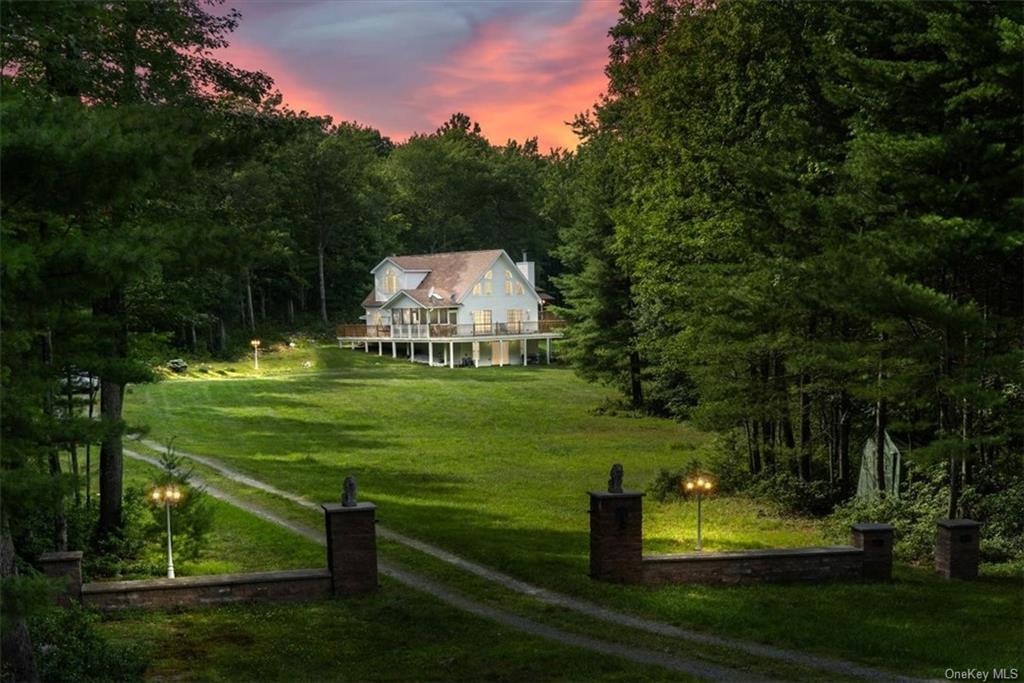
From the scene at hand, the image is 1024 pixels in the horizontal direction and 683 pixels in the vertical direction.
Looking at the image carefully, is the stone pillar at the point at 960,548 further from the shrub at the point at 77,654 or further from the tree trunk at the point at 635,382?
the tree trunk at the point at 635,382

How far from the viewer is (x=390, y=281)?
64.6 metres

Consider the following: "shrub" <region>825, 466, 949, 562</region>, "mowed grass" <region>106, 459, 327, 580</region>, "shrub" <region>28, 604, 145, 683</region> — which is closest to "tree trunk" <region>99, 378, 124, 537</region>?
"mowed grass" <region>106, 459, 327, 580</region>

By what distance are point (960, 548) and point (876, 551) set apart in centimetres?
143

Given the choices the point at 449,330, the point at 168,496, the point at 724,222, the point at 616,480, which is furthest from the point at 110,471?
the point at 449,330

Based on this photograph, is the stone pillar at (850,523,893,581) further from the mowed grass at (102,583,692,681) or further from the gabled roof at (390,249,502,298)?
the gabled roof at (390,249,502,298)

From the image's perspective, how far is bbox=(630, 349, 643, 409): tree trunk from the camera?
39500 millimetres

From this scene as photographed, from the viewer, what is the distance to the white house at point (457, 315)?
59.1 m

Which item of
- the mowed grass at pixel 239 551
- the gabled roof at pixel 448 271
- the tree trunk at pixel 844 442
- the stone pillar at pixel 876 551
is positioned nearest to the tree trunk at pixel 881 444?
the tree trunk at pixel 844 442

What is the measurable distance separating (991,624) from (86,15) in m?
14.9

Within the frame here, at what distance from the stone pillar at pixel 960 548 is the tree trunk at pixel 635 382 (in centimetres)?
2388

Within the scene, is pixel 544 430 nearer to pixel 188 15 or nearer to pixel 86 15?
pixel 188 15

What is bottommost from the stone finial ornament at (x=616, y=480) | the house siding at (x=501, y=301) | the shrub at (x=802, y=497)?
the shrub at (x=802, y=497)

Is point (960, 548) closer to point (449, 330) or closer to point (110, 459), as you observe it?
point (110, 459)

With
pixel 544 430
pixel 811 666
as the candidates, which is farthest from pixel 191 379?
pixel 811 666
